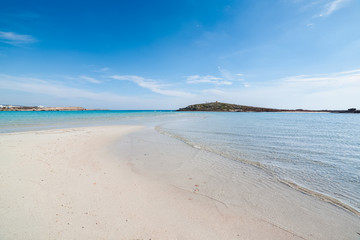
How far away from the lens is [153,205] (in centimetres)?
373

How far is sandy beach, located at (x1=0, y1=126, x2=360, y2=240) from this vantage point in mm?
2936

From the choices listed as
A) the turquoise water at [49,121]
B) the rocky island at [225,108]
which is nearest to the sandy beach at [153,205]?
the turquoise water at [49,121]

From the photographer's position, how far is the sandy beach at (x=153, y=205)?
9.63 ft

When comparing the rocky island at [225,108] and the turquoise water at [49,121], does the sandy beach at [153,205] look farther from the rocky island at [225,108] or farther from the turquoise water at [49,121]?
the rocky island at [225,108]

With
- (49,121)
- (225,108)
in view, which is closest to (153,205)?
(49,121)

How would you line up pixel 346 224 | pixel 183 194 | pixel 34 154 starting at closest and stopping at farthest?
pixel 346 224 → pixel 183 194 → pixel 34 154

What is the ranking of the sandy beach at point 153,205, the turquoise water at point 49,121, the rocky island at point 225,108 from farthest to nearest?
the rocky island at point 225,108
the turquoise water at point 49,121
the sandy beach at point 153,205

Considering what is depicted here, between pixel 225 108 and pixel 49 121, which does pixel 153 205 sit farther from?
pixel 225 108

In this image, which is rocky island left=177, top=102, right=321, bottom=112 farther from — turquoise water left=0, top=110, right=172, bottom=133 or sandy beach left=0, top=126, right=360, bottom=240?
sandy beach left=0, top=126, right=360, bottom=240

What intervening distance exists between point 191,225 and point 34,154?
329 inches

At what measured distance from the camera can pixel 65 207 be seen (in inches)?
139

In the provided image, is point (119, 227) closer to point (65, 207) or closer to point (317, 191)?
point (65, 207)

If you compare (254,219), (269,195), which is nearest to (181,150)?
(269,195)

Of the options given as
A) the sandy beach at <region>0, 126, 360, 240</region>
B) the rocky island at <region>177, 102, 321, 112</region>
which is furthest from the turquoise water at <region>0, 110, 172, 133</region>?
the rocky island at <region>177, 102, 321, 112</region>
